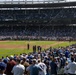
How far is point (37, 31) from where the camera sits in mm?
80500

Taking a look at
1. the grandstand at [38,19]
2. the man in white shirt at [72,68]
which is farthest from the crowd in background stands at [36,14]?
the man in white shirt at [72,68]

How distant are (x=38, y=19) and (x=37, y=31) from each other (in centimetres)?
359

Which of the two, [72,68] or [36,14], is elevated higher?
[72,68]

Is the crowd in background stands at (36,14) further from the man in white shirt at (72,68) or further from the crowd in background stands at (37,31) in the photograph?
the man in white shirt at (72,68)

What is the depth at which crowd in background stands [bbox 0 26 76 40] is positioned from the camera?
75875mm

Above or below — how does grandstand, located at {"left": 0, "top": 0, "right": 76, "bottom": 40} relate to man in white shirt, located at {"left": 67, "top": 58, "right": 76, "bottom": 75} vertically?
below

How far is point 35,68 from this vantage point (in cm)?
1010

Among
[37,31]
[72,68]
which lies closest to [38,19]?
[37,31]

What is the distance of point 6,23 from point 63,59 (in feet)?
226

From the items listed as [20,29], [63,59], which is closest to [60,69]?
[63,59]

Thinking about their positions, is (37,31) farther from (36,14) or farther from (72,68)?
(72,68)

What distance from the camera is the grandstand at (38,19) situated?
78500 millimetres

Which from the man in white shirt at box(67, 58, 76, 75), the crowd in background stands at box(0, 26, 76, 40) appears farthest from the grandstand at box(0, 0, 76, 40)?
the man in white shirt at box(67, 58, 76, 75)

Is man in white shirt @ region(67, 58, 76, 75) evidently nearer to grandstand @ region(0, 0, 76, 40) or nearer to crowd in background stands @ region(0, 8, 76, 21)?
grandstand @ region(0, 0, 76, 40)
